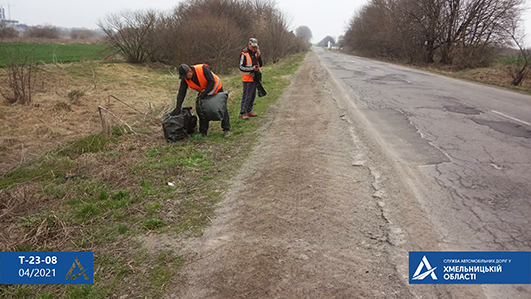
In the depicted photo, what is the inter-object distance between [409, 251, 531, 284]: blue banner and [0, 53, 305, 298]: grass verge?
202cm

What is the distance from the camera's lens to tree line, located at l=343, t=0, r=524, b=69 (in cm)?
2414

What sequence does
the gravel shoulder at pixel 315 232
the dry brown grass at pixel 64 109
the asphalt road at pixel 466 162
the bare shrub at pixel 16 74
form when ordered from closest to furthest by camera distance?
the gravel shoulder at pixel 315 232 → the asphalt road at pixel 466 162 → the dry brown grass at pixel 64 109 → the bare shrub at pixel 16 74

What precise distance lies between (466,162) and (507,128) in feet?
9.09

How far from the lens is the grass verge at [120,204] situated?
290 cm

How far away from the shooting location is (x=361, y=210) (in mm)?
3756

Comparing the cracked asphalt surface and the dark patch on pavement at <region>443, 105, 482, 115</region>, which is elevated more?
the dark patch on pavement at <region>443, 105, 482, 115</region>

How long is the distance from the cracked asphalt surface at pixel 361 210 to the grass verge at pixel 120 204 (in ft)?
1.06

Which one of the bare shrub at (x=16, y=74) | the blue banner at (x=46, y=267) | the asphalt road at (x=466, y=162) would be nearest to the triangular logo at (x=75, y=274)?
the blue banner at (x=46, y=267)

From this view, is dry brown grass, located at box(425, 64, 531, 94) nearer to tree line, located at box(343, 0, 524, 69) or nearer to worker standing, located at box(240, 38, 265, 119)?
tree line, located at box(343, 0, 524, 69)

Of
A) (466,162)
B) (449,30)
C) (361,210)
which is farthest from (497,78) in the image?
A: (361,210)

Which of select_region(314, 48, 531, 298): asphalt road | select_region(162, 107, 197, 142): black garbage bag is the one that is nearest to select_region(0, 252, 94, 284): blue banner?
select_region(314, 48, 531, 298): asphalt road

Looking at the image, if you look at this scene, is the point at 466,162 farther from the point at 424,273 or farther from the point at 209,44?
the point at 209,44

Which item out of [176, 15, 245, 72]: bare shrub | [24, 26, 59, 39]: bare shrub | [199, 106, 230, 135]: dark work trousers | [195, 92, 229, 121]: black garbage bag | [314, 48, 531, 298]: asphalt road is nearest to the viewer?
[314, 48, 531, 298]: asphalt road

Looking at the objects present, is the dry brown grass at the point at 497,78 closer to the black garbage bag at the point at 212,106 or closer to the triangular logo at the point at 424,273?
the black garbage bag at the point at 212,106
